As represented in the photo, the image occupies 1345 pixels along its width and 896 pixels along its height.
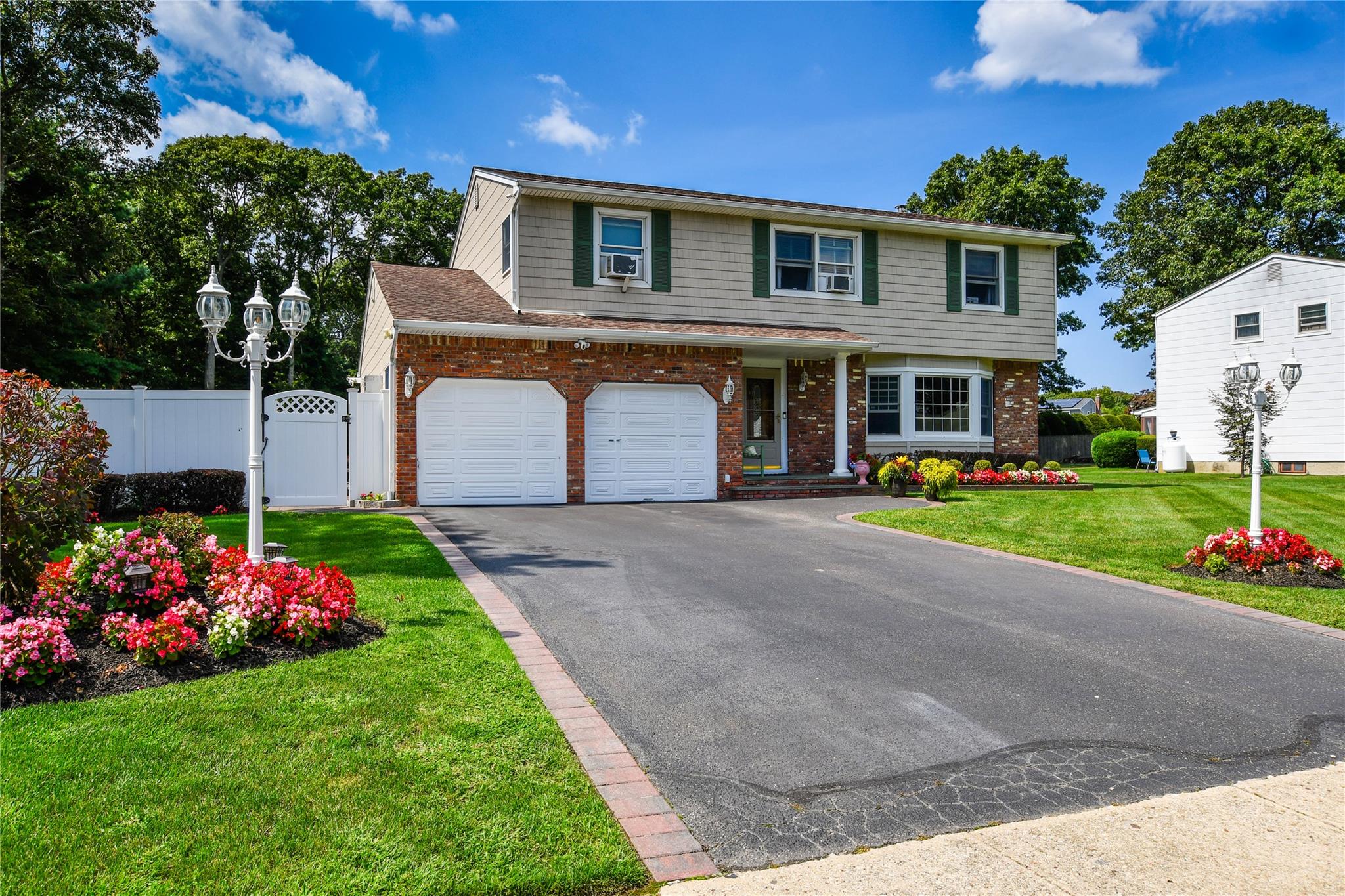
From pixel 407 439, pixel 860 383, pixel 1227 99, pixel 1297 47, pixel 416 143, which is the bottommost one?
pixel 407 439

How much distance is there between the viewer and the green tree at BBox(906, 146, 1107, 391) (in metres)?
32.8

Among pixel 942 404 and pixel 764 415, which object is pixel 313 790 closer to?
pixel 764 415

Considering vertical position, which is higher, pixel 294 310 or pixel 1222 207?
pixel 1222 207

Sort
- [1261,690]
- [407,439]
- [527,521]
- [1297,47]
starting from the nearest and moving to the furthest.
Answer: [1261,690], [1297,47], [527,521], [407,439]

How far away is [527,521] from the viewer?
11.7 meters

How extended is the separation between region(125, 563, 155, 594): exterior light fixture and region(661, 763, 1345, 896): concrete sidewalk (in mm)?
4230

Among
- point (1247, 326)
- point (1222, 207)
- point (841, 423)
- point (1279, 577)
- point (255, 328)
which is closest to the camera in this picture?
point (255, 328)

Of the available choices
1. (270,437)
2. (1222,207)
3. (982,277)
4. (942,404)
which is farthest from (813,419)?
(1222,207)

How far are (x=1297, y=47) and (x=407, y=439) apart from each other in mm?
14331

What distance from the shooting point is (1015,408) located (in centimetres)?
2012

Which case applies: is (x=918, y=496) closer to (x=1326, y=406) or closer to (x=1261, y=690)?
(x=1261, y=690)

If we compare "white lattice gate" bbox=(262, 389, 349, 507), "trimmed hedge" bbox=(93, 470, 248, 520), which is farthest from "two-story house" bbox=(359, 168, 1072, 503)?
"trimmed hedge" bbox=(93, 470, 248, 520)

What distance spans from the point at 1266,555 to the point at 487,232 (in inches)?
607

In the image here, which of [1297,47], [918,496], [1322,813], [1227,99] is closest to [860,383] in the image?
[918,496]
